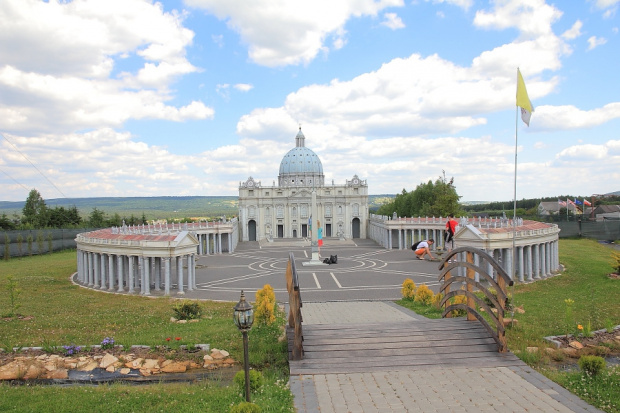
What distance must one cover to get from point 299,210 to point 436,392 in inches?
3884

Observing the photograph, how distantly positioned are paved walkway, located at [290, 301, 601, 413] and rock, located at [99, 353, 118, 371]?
25.3ft

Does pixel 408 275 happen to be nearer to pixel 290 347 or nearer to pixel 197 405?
pixel 290 347

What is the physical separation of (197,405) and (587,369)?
35.9 ft

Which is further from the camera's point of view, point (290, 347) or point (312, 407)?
point (290, 347)

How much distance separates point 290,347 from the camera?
1566 cm

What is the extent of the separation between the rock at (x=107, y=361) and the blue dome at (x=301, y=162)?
11090cm

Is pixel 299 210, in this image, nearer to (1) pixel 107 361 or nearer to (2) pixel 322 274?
(2) pixel 322 274

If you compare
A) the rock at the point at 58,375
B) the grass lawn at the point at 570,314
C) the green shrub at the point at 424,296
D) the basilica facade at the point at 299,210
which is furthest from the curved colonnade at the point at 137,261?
the basilica facade at the point at 299,210

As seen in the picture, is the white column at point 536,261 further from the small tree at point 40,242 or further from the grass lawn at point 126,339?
the small tree at point 40,242

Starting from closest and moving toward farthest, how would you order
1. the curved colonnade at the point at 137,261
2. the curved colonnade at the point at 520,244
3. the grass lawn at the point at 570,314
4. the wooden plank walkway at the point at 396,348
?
the grass lawn at the point at 570,314 → the wooden plank walkway at the point at 396,348 → the curved colonnade at the point at 137,261 → the curved colonnade at the point at 520,244

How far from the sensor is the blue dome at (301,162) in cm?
12825

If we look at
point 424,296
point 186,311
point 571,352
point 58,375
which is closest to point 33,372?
point 58,375

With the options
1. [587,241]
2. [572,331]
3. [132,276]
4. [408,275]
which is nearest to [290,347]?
[572,331]

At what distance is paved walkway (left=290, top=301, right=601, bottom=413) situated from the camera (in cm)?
1170
